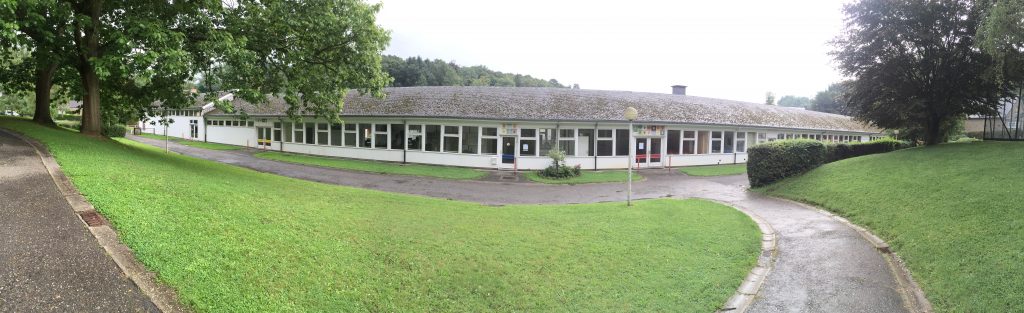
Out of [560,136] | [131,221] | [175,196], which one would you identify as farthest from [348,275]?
[560,136]

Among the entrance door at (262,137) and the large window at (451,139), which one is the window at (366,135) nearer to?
the large window at (451,139)

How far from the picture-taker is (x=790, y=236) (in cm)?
981

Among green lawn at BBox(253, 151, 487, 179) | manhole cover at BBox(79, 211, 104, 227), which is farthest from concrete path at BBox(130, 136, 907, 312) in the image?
manhole cover at BBox(79, 211, 104, 227)

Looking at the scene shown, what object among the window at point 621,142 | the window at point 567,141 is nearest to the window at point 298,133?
the window at point 567,141

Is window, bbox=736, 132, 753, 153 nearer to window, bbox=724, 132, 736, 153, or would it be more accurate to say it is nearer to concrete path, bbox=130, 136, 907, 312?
window, bbox=724, 132, 736, 153

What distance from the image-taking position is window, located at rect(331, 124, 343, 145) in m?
29.3

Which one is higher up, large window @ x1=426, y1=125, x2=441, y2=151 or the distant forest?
the distant forest

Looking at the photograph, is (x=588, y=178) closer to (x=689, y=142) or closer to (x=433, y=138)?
(x=433, y=138)

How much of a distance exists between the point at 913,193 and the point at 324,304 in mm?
13139

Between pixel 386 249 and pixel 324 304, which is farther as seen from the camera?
pixel 386 249

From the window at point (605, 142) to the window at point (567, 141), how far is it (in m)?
1.56

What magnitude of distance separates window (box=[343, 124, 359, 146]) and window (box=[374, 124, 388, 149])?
1.63 meters

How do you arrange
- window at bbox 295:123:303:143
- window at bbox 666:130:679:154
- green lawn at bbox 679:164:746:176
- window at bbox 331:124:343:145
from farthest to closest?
window at bbox 295:123:303:143, window at bbox 331:124:343:145, window at bbox 666:130:679:154, green lawn at bbox 679:164:746:176

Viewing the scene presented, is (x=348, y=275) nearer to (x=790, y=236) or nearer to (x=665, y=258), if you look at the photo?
(x=665, y=258)
